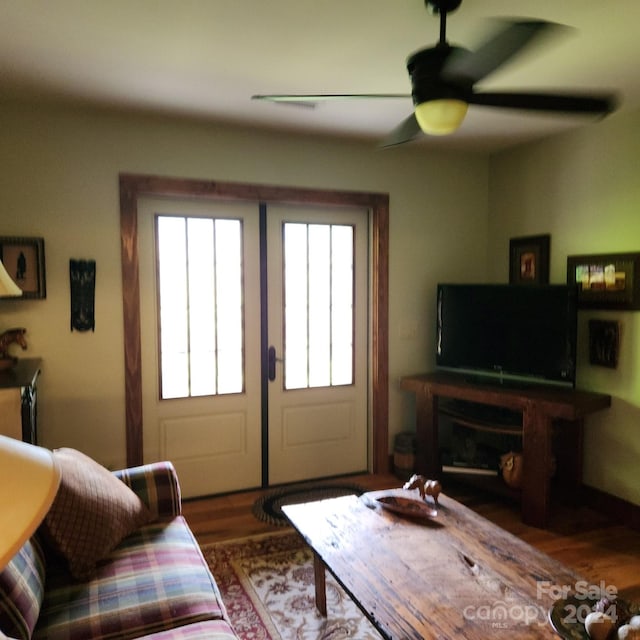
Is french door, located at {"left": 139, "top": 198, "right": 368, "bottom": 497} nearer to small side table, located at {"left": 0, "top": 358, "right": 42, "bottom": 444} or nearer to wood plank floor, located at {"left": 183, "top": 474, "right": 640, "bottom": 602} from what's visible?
wood plank floor, located at {"left": 183, "top": 474, "right": 640, "bottom": 602}

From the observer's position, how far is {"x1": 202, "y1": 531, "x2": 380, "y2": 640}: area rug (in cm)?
223

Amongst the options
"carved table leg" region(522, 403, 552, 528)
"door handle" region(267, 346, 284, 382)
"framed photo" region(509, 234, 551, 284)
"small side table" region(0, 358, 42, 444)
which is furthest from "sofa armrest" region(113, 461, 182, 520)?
"framed photo" region(509, 234, 551, 284)

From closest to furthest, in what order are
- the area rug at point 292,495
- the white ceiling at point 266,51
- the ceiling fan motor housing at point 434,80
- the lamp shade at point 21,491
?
the lamp shade at point 21,491 < the ceiling fan motor housing at point 434,80 < the white ceiling at point 266,51 < the area rug at point 292,495

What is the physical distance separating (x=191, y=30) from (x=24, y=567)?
2.05 meters

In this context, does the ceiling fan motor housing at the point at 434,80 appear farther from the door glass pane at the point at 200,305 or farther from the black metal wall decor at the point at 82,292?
the black metal wall decor at the point at 82,292

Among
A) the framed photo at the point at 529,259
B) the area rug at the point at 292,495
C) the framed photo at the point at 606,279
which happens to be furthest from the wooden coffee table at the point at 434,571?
the framed photo at the point at 529,259

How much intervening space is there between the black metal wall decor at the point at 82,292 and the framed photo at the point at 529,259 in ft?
9.75

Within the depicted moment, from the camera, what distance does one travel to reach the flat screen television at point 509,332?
3256 mm

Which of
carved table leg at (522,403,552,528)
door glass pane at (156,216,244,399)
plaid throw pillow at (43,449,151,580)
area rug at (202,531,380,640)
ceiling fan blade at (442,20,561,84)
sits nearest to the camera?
ceiling fan blade at (442,20,561,84)

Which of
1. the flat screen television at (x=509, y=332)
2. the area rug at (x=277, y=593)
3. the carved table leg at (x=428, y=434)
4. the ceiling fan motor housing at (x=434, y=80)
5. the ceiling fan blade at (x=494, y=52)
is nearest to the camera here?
the ceiling fan blade at (x=494, y=52)

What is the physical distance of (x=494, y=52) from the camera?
1524 mm

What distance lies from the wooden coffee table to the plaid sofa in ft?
1.46

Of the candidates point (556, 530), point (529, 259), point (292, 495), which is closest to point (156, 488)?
point (292, 495)

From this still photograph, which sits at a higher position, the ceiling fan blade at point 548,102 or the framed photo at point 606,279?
the ceiling fan blade at point 548,102
